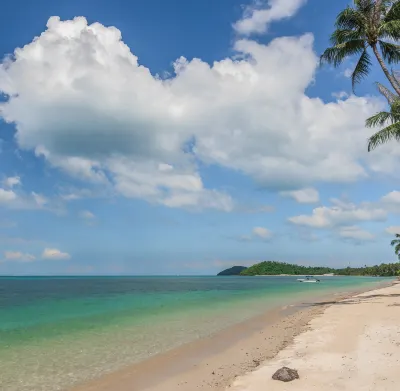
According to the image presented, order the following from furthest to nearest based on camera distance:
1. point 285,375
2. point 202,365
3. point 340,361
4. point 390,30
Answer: point 390,30, point 202,365, point 340,361, point 285,375

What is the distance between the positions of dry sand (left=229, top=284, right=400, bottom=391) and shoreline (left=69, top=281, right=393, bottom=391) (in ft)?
2.48

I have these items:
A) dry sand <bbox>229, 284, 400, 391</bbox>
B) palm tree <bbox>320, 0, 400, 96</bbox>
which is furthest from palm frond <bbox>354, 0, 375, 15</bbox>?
dry sand <bbox>229, 284, 400, 391</bbox>

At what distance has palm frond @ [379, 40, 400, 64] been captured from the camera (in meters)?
25.0

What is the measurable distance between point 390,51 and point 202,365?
24498mm

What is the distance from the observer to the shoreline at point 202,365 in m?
10.8

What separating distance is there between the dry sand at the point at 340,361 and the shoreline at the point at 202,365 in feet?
2.48

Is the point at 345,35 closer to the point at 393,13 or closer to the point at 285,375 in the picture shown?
the point at 393,13

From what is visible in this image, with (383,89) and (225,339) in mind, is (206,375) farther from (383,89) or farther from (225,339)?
(383,89)

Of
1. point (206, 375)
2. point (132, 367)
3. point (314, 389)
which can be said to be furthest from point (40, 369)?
point (314, 389)

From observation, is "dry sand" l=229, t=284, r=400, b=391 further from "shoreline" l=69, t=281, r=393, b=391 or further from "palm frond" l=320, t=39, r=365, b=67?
"palm frond" l=320, t=39, r=365, b=67

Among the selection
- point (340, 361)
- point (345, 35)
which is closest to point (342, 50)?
point (345, 35)

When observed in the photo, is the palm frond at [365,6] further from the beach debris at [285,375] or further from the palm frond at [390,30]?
the beach debris at [285,375]

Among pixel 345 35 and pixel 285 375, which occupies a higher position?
pixel 345 35

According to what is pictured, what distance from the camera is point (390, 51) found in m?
25.5
